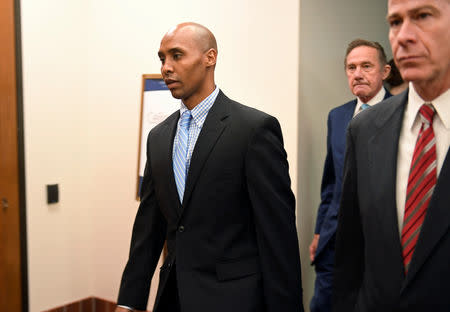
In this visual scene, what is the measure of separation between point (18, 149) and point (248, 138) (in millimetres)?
1837

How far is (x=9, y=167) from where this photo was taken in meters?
2.73

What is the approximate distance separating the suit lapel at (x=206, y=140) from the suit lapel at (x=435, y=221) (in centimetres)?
82

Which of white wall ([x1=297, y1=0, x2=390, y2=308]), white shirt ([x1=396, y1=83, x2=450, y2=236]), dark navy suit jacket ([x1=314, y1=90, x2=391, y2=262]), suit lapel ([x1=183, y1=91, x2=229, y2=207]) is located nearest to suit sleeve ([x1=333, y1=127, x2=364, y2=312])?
white shirt ([x1=396, y1=83, x2=450, y2=236])

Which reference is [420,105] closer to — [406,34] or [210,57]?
[406,34]

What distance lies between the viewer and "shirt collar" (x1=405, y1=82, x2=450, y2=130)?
0.99 meters

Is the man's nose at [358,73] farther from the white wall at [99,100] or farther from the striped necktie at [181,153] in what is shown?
the striped necktie at [181,153]

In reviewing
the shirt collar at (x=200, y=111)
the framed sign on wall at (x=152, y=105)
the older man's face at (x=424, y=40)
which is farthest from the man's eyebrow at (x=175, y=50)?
the framed sign on wall at (x=152, y=105)

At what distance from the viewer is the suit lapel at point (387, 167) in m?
1.01

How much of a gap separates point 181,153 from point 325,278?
1238 mm

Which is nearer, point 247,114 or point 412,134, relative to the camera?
point 412,134

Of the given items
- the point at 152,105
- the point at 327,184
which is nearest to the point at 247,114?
the point at 327,184

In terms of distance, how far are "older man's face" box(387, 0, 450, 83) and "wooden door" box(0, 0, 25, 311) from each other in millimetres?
2450

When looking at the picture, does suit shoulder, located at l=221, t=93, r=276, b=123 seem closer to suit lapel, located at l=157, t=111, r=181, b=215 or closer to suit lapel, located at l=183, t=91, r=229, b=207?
suit lapel, located at l=183, t=91, r=229, b=207

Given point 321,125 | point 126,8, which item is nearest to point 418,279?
point 321,125
